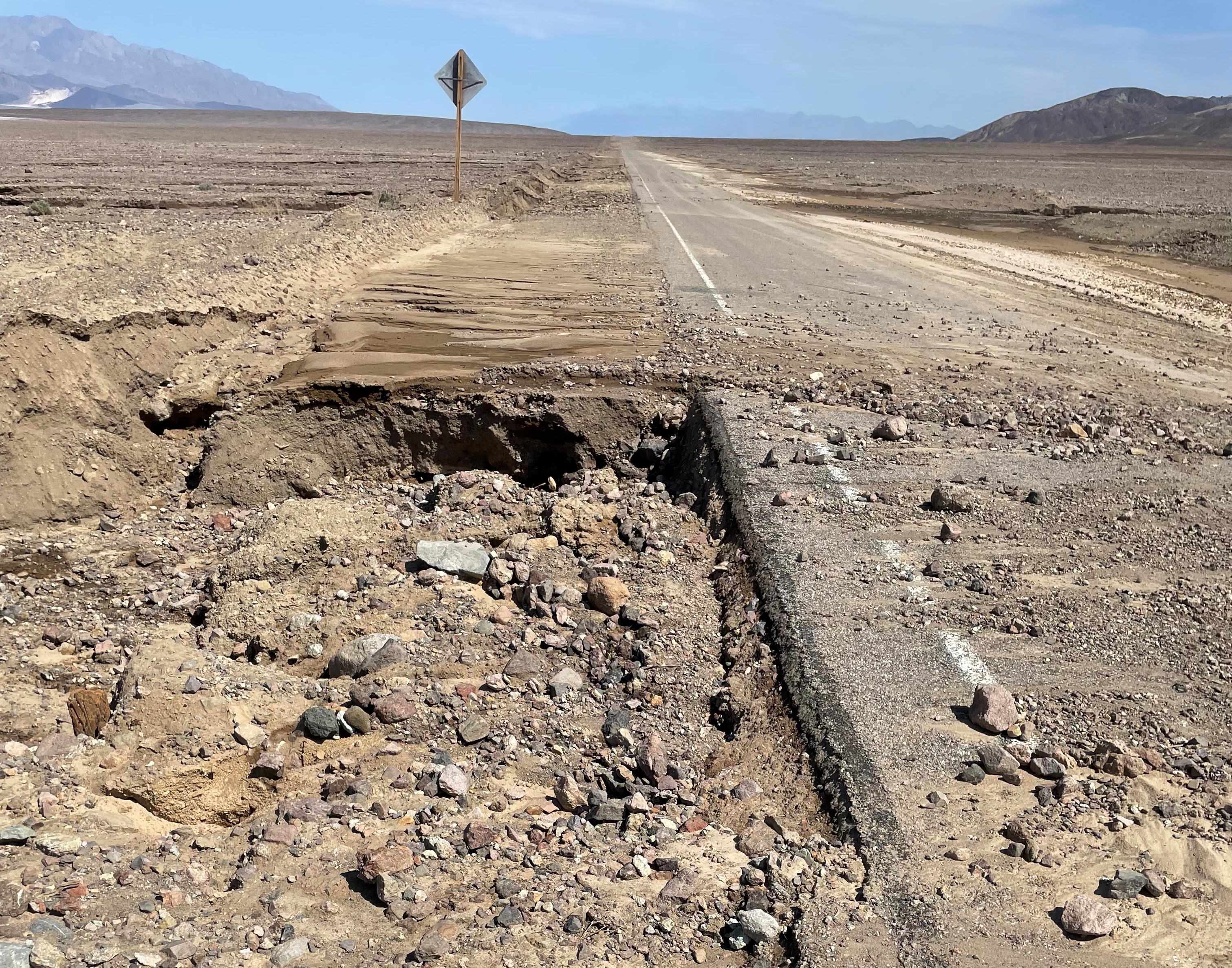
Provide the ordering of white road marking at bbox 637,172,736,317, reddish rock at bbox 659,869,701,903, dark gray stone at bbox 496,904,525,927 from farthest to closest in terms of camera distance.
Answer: white road marking at bbox 637,172,736,317
reddish rock at bbox 659,869,701,903
dark gray stone at bbox 496,904,525,927

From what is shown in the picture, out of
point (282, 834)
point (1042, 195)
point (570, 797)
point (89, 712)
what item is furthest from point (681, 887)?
point (1042, 195)

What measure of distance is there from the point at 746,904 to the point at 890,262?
52.5 ft

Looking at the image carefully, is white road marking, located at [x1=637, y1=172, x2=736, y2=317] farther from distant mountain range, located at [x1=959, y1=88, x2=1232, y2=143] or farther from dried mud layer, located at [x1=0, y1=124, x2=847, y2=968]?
distant mountain range, located at [x1=959, y1=88, x2=1232, y2=143]

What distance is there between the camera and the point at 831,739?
157 inches

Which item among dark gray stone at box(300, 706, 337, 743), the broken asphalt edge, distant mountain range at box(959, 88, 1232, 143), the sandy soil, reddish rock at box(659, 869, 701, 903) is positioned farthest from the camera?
distant mountain range at box(959, 88, 1232, 143)

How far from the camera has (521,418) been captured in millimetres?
8531

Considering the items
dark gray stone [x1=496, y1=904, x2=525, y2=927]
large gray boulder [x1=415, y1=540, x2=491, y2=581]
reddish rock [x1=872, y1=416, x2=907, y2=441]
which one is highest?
reddish rock [x1=872, y1=416, x2=907, y2=441]

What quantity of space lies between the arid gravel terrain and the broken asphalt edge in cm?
3

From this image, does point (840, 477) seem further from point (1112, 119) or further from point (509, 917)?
point (1112, 119)

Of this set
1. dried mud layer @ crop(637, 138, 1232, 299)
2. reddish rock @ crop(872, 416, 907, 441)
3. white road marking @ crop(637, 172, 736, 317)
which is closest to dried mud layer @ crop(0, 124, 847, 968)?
white road marking @ crop(637, 172, 736, 317)

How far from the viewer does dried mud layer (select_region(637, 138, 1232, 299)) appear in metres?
22.7

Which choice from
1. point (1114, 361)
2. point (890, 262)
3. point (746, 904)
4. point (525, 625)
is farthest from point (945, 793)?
point (890, 262)

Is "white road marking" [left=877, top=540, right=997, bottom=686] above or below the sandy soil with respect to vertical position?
below

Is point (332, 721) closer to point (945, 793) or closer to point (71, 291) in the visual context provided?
point (945, 793)
